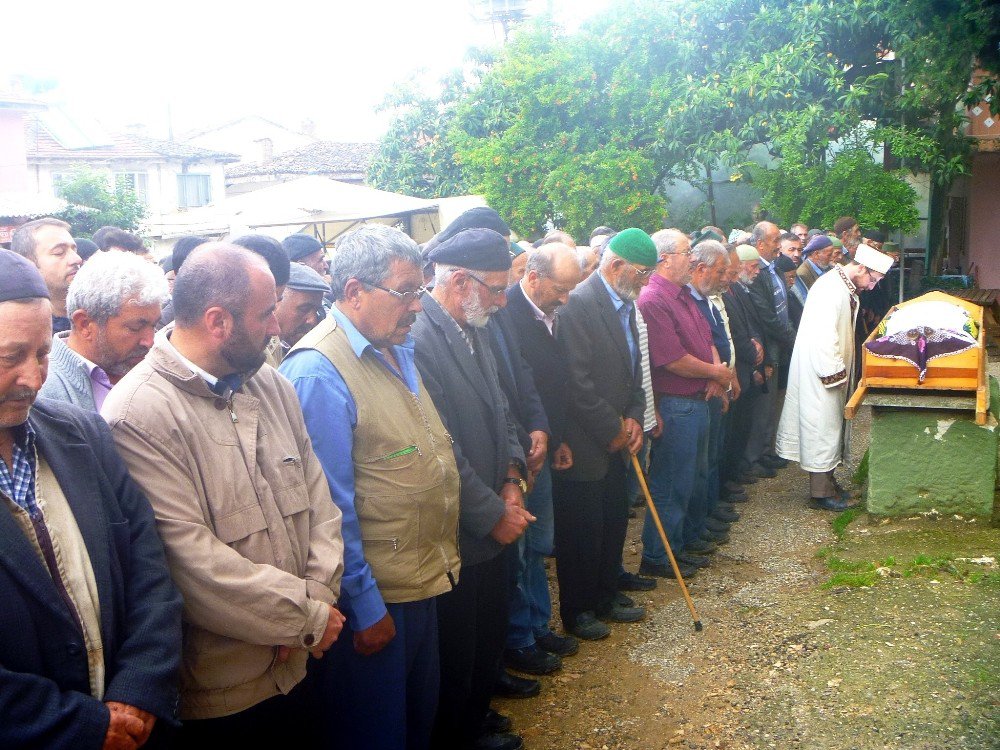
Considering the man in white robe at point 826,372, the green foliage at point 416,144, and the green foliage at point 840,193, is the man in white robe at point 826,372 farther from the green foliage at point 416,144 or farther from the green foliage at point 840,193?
the green foliage at point 416,144

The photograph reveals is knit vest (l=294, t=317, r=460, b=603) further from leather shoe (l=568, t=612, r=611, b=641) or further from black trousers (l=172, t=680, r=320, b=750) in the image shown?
leather shoe (l=568, t=612, r=611, b=641)

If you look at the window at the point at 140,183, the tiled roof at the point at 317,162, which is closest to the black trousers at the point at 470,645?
the tiled roof at the point at 317,162

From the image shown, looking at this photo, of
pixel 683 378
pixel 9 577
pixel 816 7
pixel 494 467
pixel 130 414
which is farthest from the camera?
pixel 816 7

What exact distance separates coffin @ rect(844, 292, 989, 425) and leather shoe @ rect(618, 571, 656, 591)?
72.6 inches

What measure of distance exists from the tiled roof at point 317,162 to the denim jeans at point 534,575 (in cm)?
3271

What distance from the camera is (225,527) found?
260cm

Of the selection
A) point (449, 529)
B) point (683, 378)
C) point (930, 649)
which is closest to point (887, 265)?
point (683, 378)

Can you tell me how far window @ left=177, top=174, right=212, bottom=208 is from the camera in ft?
123

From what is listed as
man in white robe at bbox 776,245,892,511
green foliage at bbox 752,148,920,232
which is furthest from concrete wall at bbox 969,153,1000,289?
man in white robe at bbox 776,245,892,511

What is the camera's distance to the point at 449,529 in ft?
11.5

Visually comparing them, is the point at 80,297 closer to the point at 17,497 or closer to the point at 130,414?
the point at 130,414

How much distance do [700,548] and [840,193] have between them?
704 centimetres

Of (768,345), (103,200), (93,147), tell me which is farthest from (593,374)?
(93,147)

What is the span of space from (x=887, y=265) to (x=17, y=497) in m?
7.08
